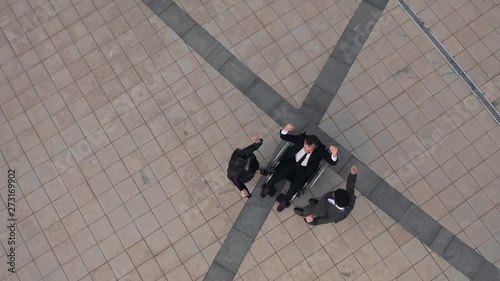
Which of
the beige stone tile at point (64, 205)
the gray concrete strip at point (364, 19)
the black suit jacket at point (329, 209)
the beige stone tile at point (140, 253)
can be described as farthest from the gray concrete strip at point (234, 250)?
the gray concrete strip at point (364, 19)

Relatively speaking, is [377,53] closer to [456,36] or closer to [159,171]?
[456,36]

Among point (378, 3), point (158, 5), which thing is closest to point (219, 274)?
point (158, 5)

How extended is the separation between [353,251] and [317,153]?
2181mm

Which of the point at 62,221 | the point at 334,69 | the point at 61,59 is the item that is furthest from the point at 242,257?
the point at 61,59

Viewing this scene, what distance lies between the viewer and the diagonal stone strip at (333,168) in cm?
812

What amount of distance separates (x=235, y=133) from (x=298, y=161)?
5.42 ft

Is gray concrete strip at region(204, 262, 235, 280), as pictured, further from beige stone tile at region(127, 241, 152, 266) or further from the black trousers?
the black trousers

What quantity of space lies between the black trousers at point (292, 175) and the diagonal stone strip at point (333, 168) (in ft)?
2.10

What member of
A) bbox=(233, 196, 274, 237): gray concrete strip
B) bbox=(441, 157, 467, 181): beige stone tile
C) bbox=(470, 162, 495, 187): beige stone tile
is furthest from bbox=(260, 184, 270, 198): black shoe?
bbox=(470, 162, 495, 187): beige stone tile

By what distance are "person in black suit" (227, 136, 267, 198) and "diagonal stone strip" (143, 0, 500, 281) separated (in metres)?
0.78

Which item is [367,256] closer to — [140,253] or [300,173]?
[300,173]

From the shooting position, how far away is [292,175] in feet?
25.7

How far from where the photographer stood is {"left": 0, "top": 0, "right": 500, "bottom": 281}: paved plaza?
323 inches

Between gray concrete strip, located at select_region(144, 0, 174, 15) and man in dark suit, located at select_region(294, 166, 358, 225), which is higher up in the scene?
gray concrete strip, located at select_region(144, 0, 174, 15)
